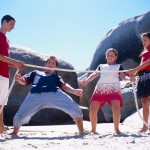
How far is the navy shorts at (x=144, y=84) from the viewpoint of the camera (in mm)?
5590

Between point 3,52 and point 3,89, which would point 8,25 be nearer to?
point 3,52

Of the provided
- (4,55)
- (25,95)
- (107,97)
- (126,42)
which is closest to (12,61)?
(4,55)

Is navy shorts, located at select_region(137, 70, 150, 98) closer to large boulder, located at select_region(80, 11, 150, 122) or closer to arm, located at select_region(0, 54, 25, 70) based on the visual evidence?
arm, located at select_region(0, 54, 25, 70)

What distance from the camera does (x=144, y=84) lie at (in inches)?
222

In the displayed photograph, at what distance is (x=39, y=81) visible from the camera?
5273mm

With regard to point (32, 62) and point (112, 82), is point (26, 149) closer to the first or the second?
point (112, 82)

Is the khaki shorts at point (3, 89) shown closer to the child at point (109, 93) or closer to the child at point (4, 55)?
the child at point (4, 55)

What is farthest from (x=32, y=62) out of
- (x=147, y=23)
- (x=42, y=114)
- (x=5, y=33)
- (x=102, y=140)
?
(x=102, y=140)

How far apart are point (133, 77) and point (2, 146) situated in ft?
8.72

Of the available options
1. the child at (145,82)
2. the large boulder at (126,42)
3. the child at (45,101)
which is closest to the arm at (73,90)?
the child at (45,101)

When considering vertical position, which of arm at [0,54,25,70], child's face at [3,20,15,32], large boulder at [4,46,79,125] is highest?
child's face at [3,20,15,32]

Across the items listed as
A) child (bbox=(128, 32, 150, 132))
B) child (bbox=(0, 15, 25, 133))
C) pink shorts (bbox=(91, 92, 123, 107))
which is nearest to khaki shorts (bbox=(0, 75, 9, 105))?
child (bbox=(0, 15, 25, 133))

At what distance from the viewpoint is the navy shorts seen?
559 cm

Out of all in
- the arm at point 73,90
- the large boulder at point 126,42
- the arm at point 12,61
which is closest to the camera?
the arm at point 12,61
